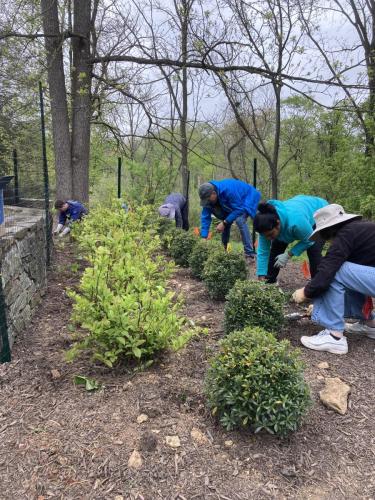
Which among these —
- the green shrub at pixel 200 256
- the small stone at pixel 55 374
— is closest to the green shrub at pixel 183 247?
the green shrub at pixel 200 256

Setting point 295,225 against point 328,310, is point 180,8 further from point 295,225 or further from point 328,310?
point 328,310

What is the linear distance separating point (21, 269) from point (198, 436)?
2049 mm

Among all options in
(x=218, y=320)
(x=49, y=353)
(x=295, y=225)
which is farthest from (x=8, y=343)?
(x=295, y=225)

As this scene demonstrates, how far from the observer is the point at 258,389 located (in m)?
1.82

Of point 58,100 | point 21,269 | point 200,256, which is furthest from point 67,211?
point 21,269

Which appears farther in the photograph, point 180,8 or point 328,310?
point 180,8

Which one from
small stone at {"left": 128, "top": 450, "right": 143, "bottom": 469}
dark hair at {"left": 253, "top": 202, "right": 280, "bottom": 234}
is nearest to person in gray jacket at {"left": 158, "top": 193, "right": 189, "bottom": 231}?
dark hair at {"left": 253, "top": 202, "right": 280, "bottom": 234}

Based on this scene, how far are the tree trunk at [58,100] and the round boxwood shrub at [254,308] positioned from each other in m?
5.28

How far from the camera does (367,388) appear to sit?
7.73 ft

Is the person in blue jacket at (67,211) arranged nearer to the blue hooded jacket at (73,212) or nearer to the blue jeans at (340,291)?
the blue hooded jacket at (73,212)

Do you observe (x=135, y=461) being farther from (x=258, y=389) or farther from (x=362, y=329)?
(x=362, y=329)

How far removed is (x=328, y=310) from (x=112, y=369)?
157 centimetres

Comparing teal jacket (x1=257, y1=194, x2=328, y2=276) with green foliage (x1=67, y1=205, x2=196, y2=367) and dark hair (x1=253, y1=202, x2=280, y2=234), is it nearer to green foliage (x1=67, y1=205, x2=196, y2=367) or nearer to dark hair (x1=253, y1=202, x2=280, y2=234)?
dark hair (x1=253, y1=202, x2=280, y2=234)

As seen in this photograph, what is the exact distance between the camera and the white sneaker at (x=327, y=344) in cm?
276
